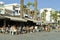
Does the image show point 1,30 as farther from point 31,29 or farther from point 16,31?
point 31,29

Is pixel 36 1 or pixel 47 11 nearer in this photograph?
pixel 36 1

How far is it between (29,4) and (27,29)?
52602 millimetres

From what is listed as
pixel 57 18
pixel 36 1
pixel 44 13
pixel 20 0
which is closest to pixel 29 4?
pixel 44 13

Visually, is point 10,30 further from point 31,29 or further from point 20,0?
point 20,0

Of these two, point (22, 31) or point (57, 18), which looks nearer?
point (22, 31)

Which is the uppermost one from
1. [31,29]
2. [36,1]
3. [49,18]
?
[36,1]

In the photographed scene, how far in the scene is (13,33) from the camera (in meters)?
27.2

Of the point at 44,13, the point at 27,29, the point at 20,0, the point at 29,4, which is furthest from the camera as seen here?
the point at 44,13

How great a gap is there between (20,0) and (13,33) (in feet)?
41.6

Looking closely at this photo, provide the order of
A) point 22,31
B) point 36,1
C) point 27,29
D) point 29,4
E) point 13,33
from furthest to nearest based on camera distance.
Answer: point 29,4
point 36,1
point 27,29
point 22,31
point 13,33

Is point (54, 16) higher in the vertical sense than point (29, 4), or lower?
lower

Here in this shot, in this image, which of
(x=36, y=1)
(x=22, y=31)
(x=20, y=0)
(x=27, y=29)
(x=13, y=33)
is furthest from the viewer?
(x=36, y=1)

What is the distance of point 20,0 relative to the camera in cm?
3869

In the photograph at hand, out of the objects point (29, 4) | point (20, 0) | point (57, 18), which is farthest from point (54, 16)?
point (20, 0)
